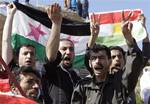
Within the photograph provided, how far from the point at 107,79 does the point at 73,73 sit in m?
0.52

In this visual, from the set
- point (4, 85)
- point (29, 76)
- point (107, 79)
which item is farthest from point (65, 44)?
point (4, 85)

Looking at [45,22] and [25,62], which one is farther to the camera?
[45,22]

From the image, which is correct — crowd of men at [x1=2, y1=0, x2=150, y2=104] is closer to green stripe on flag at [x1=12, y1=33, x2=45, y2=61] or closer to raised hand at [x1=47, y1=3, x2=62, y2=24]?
raised hand at [x1=47, y1=3, x2=62, y2=24]

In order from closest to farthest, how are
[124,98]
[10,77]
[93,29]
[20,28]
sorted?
[10,77], [124,98], [93,29], [20,28]

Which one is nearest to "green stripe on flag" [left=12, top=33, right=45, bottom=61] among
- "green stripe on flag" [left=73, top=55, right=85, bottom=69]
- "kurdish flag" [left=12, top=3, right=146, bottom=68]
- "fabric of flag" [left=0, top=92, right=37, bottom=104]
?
"kurdish flag" [left=12, top=3, right=146, bottom=68]

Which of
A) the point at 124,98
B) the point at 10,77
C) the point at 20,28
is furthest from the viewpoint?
the point at 20,28

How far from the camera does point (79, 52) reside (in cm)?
795

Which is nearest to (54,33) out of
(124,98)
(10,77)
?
(124,98)

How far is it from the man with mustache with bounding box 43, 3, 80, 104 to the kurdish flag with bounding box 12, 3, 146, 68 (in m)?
2.65

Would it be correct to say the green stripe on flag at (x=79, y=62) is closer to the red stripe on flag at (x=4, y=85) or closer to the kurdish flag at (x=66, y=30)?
the kurdish flag at (x=66, y=30)

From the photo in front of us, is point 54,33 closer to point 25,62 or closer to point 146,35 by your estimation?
point 25,62

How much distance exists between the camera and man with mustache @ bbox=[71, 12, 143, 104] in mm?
3776

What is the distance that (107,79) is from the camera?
386cm

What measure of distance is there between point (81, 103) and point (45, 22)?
150 inches
